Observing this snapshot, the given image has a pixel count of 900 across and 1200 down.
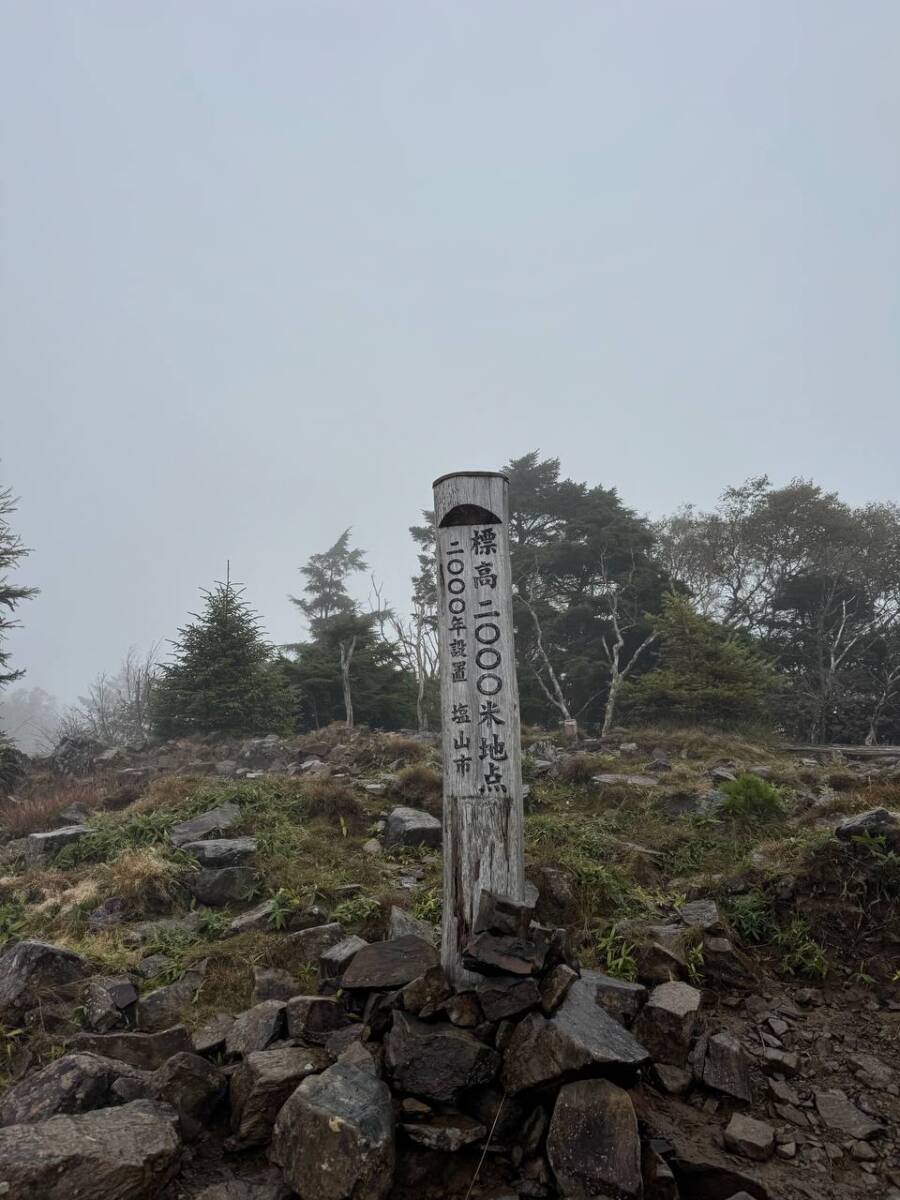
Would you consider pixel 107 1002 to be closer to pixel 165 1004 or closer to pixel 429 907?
pixel 165 1004

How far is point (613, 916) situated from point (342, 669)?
18.9m

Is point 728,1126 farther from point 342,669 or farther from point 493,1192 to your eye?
point 342,669

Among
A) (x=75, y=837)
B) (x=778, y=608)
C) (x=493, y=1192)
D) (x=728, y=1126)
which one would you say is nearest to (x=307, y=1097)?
(x=493, y=1192)

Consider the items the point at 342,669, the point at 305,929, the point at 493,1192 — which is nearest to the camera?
the point at 493,1192

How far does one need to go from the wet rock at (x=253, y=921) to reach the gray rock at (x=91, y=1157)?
8.72ft

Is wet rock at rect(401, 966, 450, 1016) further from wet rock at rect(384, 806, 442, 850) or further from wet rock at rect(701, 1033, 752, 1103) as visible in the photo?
wet rock at rect(384, 806, 442, 850)

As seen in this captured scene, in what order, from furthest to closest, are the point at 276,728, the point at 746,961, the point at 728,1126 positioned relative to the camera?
the point at 276,728
the point at 746,961
the point at 728,1126

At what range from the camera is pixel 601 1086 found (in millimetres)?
3615

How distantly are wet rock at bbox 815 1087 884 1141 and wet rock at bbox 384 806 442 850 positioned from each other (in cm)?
499

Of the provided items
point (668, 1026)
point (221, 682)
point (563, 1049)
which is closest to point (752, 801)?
point (668, 1026)

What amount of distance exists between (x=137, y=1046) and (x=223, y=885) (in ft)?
8.91

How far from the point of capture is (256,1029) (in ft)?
14.7

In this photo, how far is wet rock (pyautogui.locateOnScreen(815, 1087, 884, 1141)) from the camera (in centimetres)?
379

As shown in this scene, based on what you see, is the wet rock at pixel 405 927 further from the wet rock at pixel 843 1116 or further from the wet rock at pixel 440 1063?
the wet rock at pixel 843 1116
